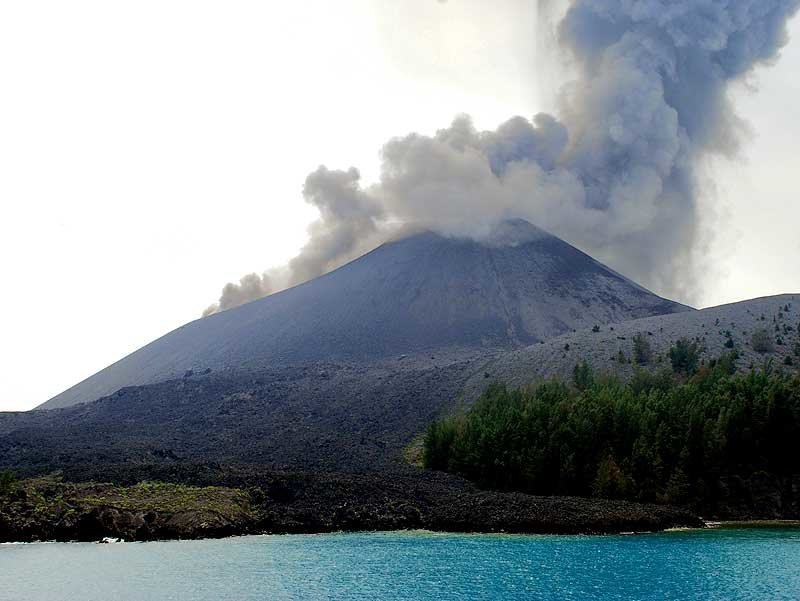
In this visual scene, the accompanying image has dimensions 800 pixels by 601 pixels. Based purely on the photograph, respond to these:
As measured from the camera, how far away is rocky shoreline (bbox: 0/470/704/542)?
5403cm

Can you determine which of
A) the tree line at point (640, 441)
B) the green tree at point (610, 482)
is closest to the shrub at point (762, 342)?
the tree line at point (640, 441)

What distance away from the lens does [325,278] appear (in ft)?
645

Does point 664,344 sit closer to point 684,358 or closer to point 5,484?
point 684,358

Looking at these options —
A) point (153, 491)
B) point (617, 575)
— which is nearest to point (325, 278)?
point (153, 491)

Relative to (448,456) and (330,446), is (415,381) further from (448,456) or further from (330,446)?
(448,456)

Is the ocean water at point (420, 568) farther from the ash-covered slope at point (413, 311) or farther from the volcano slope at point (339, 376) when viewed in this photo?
the ash-covered slope at point (413, 311)

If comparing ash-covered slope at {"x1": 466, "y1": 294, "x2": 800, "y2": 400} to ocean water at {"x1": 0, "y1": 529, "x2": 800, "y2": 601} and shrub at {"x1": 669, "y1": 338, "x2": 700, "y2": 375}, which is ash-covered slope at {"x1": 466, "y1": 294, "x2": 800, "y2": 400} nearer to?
shrub at {"x1": 669, "y1": 338, "x2": 700, "y2": 375}

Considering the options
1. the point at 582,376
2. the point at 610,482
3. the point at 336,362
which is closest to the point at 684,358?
the point at 582,376

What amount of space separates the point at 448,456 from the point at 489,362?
128 ft

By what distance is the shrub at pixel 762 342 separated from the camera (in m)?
95.2

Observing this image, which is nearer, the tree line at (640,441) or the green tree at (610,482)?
the tree line at (640,441)

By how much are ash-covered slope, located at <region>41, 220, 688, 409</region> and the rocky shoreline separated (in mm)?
85878

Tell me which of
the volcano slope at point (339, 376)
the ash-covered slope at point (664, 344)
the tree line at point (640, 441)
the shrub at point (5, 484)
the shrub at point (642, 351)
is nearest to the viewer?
the shrub at point (5, 484)

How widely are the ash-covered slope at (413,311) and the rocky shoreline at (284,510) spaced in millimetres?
85878
